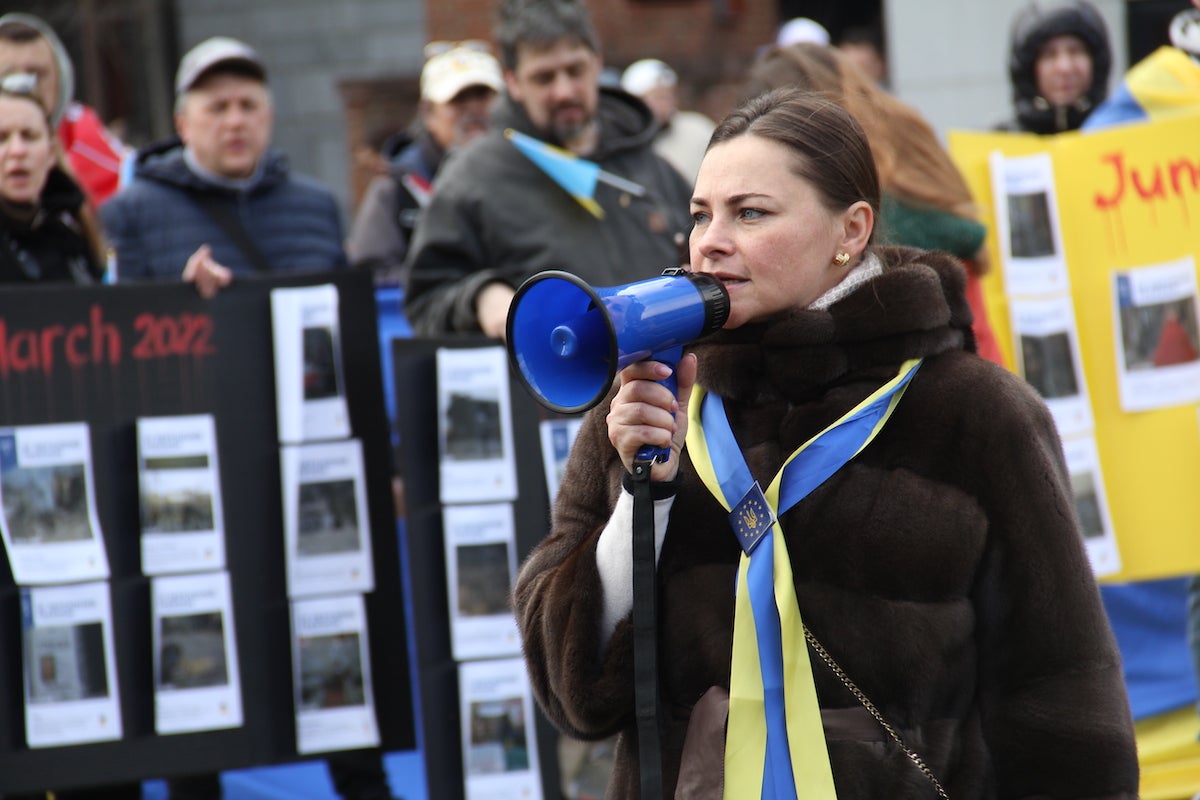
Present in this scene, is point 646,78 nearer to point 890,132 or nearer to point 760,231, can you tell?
point 890,132

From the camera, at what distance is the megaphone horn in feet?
6.73

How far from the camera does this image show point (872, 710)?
2.21 meters

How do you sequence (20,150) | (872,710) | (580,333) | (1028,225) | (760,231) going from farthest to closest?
(1028,225), (20,150), (760,231), (872,710), (580,333)

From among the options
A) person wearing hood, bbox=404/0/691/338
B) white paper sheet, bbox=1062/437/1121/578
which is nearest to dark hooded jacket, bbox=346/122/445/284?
person wearing hood, bbox=404/0/691/338

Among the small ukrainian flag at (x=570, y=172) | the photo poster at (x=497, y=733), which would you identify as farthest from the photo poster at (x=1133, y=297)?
the photo poster at (x=497, y=733)

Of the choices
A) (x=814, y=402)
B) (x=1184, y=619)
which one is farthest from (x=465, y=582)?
(x=1184, y=619)

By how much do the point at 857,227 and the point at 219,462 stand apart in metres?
2.53

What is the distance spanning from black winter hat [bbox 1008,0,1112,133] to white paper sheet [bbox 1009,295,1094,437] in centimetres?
121

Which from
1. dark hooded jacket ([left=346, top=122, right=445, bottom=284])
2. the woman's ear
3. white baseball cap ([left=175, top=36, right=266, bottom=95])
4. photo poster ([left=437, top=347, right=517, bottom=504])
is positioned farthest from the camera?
dark hooded jacket ([left=346, top=122, right=445, bottom=284])

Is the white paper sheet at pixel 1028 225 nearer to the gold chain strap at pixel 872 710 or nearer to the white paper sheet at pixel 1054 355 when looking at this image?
the white paper sheet at pixel 1054 355

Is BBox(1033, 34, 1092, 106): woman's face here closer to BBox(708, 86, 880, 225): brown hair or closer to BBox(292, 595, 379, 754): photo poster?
BBox(292, 595, 379, 754): photo poster

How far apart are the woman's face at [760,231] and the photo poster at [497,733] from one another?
2306 millimetres

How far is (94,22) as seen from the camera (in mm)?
15117

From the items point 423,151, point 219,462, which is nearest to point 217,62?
point 219,462
